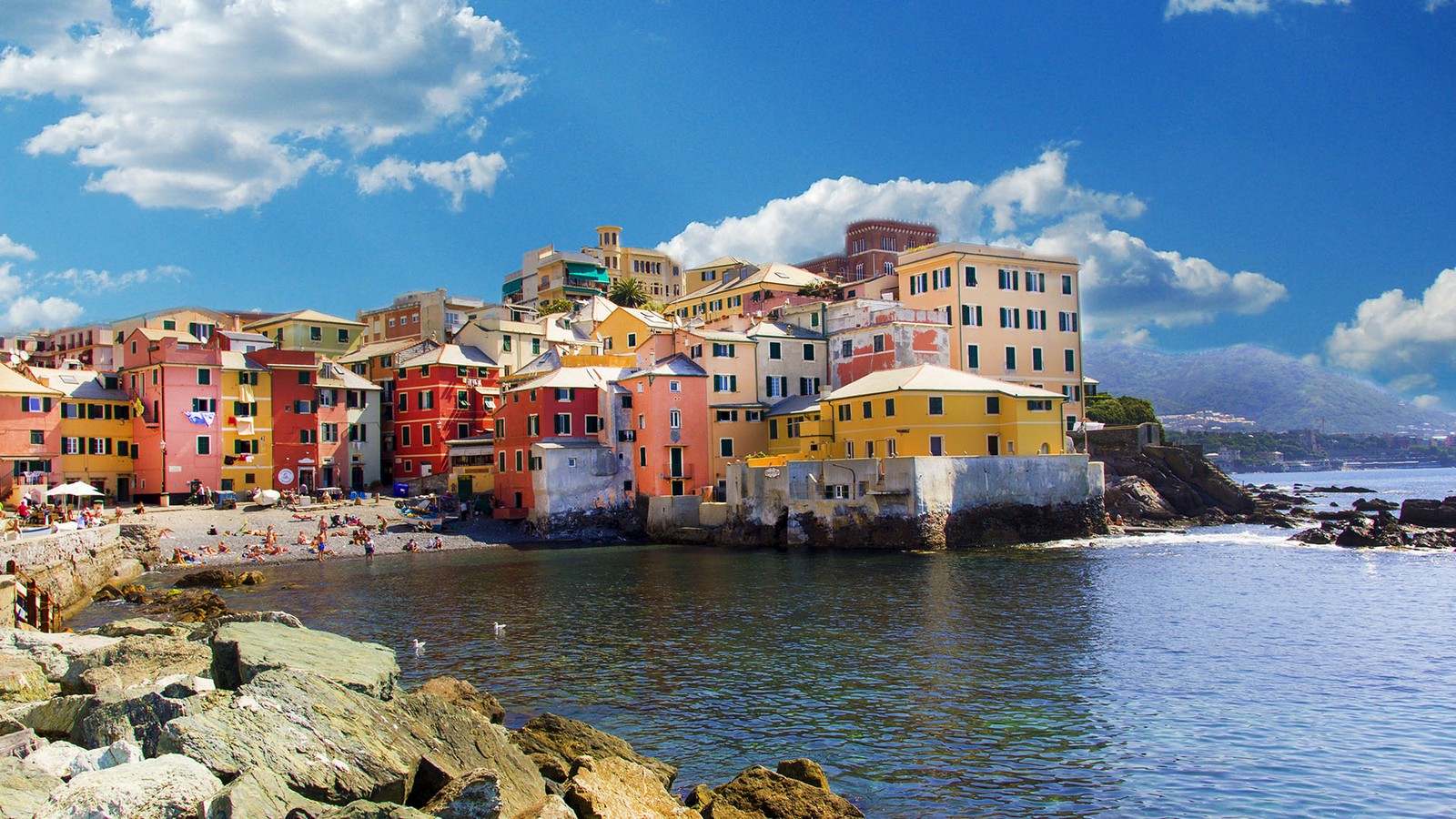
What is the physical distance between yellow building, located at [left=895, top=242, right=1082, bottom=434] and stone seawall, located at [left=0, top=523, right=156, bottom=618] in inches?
2149

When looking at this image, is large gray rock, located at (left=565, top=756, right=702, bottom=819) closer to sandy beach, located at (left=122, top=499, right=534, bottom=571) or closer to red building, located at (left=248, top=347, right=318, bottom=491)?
sandy beach, located at (left=122, top=499, right=534, bottom=571)

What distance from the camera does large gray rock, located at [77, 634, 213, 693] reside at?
1988 cm

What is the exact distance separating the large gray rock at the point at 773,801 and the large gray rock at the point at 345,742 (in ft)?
9.61

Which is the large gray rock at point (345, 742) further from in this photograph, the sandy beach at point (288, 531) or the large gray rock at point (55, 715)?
the sandy beach at point (288, 531)

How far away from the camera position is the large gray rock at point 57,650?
69.6 ft

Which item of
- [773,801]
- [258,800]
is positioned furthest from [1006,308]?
[258,800]

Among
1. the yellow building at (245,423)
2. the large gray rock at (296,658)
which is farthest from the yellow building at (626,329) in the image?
the large gray rock at (296,658)

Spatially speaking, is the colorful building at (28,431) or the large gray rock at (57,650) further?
the colorful building at (28,431)

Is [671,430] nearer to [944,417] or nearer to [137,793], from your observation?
[944,417]

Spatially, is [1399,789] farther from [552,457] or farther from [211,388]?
[211,388]

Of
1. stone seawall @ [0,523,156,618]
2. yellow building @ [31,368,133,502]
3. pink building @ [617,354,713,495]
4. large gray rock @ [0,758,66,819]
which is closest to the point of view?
large gray rock @ [0,758,66,819]

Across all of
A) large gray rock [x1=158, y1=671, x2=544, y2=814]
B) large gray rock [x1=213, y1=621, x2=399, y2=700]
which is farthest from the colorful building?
large gray rock [x1=158, y1=671, x2=544, y2=814]

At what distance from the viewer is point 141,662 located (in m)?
21.1

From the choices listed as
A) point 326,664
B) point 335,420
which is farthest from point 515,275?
point 326,664
